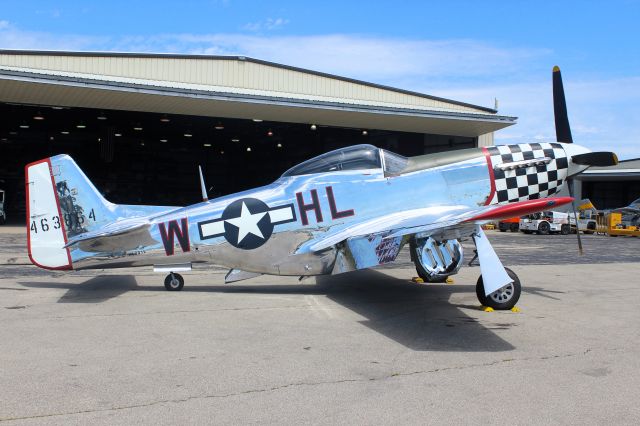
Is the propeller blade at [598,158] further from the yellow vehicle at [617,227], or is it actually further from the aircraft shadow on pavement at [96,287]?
the yellow vehicle at [617,227]

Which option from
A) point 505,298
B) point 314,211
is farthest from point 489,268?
point 314,211

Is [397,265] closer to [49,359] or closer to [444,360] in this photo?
[444,360]

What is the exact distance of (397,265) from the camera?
46.3ft

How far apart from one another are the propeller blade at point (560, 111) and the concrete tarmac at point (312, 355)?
2981mm

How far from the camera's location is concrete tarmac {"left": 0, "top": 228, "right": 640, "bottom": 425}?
408 cm

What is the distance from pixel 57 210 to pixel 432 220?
6.15 m

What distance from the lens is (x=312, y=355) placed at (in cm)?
558

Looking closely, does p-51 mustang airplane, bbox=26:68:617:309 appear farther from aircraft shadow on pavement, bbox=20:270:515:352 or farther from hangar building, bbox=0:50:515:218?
hangar building, bbox=0:50:515:218

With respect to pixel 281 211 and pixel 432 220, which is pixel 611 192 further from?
pixel 281 211

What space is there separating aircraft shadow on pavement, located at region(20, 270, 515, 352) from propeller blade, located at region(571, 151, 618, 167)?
3.05 metres

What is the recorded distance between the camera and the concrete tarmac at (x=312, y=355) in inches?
161

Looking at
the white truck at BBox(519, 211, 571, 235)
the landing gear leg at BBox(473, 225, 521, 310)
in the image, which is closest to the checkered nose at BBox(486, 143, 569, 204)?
the landing gear leg at BBox(473, 225, 521, 310)

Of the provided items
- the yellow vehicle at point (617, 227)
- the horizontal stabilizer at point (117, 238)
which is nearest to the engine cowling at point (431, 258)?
the horizontal stabilizer at point (117, 238)

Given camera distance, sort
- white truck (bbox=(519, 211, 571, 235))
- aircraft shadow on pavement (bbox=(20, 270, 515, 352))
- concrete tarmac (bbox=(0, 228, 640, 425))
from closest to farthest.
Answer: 1. concrete tarmac (bbox=(0, 228, 640, 425))
2. aircraft shadow on pavement (bbox=(20, 270, 515, 352))
3. white truck (bbox=(519, 211, 571, 235))
